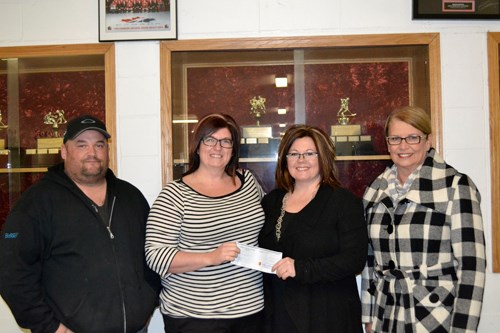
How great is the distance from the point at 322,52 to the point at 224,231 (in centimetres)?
130

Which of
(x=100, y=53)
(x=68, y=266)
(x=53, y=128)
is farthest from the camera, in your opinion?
(x=53, y=128)

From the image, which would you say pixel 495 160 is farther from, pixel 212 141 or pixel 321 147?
pixel 212 141

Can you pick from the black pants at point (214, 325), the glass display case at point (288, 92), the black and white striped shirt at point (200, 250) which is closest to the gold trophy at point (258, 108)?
the glass display case at point (288, 92)

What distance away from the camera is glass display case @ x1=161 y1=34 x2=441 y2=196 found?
2721 millimetres

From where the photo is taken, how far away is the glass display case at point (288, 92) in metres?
2.72

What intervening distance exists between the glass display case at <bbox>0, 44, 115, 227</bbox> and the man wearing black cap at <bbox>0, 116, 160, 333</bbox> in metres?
0.67

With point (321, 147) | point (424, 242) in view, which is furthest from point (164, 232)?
point (424, 242)

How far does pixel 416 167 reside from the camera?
205 cm

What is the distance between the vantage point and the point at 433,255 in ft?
6.28

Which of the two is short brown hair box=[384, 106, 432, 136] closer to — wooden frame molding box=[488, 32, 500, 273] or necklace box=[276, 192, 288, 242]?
necklace box=[276, 192, 288, 242]

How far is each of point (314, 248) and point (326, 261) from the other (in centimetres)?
8

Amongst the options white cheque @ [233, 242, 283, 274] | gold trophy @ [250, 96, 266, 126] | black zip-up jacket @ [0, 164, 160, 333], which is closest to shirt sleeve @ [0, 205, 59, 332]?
black zip-up jacket @ [0, 164, 160, 333]

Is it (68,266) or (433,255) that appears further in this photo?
(68,266)

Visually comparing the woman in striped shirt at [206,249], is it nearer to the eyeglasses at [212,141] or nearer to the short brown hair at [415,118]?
the eyeglasses at [212,141]
